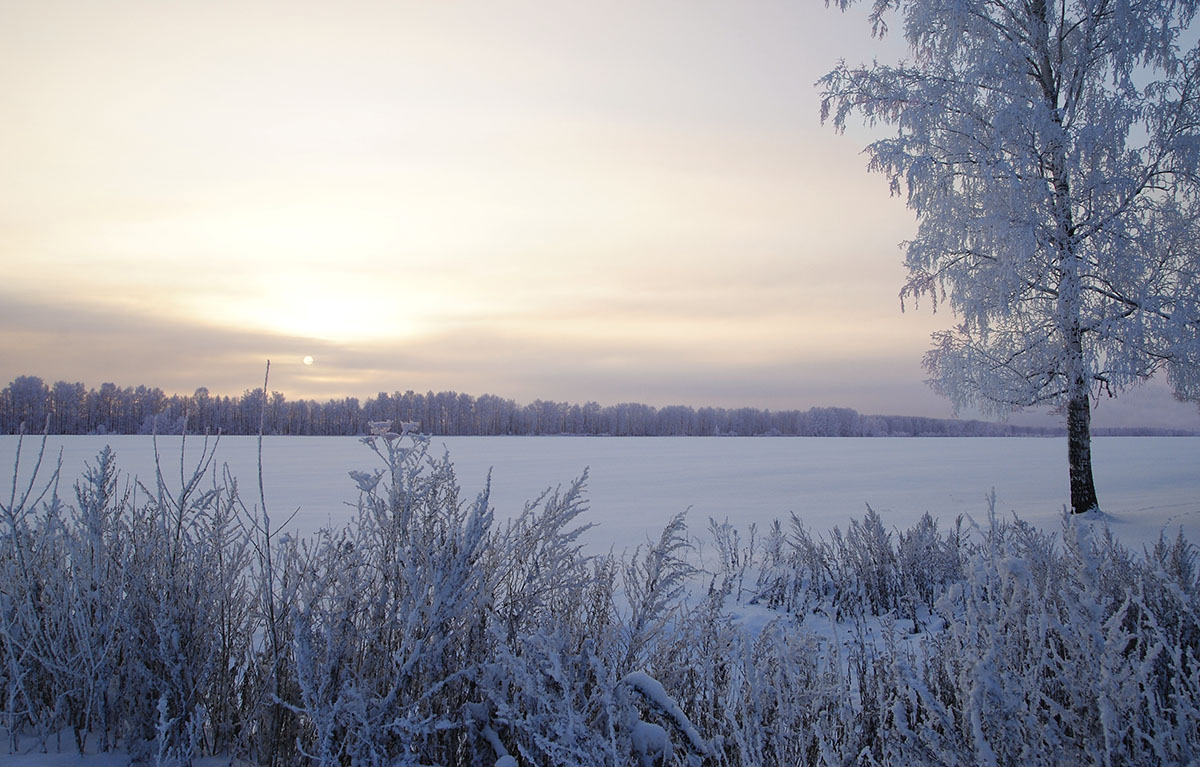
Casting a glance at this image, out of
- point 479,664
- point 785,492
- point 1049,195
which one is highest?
point 1049,195

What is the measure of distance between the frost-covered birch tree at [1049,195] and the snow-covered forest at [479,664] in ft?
23.3

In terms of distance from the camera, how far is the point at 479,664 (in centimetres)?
249

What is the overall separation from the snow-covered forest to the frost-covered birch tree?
7.09 meters

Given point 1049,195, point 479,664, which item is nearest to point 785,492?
point 1049,195

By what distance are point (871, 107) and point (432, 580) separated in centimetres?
1030

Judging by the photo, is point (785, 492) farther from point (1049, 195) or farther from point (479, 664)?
point (479, 664)

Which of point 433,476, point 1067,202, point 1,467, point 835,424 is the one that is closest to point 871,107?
point 1067,202

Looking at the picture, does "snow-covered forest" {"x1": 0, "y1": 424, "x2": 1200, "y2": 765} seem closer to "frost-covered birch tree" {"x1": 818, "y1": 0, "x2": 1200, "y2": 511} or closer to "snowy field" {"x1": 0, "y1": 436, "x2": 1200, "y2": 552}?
"snowy field" {"x1": 0, "y1": 436, "x2": 1200, "y2": 552}

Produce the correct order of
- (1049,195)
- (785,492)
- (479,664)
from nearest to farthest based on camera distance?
1. (479,664)
2. (1049,195)
3. (785,492)

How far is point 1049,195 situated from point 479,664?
10583 millimetres

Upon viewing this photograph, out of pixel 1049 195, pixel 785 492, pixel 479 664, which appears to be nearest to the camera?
pixel 479 664

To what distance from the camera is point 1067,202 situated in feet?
30.6

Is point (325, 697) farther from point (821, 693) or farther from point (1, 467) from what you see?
point (1, 467)

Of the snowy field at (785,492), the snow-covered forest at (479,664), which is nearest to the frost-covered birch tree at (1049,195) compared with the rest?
the snowy field at (785,492)
